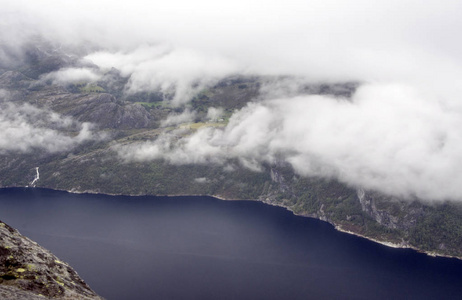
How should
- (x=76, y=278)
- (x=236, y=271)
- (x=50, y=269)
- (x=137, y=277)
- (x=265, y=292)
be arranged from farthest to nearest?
(x=236, y=271)
(x=137, y=277)
(x=265, y=292)
(x=76, y=278)
(x=50, y=269)

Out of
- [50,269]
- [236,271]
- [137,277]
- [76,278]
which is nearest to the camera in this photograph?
[50,269]

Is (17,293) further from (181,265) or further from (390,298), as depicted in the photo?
(390,298)

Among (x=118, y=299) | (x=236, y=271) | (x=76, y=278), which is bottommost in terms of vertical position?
(x=118, y=299)

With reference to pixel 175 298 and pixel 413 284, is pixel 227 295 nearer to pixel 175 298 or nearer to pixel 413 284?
Answer: pixel 175 298

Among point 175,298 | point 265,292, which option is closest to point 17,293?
point 175,298

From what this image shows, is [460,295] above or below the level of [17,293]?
below

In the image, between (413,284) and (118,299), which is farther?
(413,284)

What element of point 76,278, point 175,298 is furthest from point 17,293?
point 175,298
